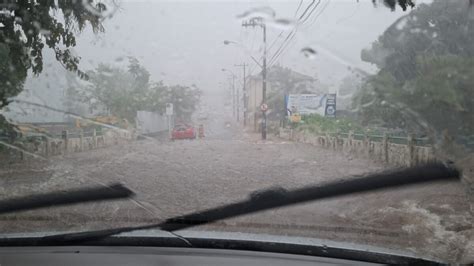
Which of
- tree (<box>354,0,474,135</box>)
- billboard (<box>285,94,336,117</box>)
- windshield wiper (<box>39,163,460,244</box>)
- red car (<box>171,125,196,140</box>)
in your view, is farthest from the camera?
red car (<box>171,125,196,140</box>)

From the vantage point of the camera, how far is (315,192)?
4488mm

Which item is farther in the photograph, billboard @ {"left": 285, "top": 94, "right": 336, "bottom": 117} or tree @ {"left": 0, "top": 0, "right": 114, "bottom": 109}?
billboard @ {"left": 285, "top": 94, "right": 336, "bottom": 117}

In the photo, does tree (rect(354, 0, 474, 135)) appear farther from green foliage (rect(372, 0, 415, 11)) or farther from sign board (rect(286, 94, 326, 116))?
sign board (rect(286, 94, 326, 116))

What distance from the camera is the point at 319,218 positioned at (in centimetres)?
430

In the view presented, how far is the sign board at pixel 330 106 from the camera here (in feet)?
20.5

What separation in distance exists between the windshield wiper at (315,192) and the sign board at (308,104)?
1.95m

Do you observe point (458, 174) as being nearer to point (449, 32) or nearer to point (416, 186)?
point (416, 186)

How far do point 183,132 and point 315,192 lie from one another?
2.61m

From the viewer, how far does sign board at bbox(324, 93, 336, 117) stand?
20.5 ft

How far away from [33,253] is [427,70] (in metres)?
3.90

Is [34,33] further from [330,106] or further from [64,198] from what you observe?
[330,106]

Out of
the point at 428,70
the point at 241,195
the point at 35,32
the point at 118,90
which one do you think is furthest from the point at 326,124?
the point at 35,32

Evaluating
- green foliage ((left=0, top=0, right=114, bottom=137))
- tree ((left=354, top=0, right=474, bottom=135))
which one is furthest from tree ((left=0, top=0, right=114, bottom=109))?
tree ((left=354, top=0, right=474, bottom=135))

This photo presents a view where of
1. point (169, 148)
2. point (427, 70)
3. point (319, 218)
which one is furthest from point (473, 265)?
point (169, 148)
